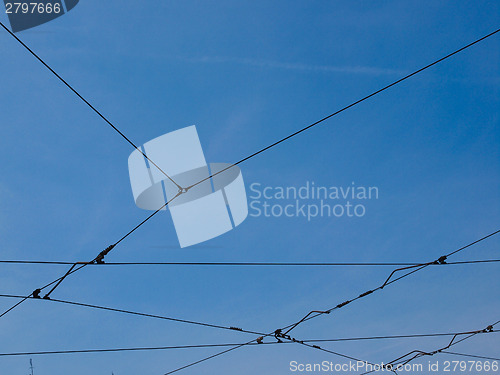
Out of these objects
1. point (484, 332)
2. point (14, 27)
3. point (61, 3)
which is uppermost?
point (61, 3)

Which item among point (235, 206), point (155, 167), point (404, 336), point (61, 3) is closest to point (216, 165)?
point (155, 167)

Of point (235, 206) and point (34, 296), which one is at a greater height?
point (235, 206)

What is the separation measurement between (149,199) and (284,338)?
4584 millimetres

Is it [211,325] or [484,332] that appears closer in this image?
[211,325]

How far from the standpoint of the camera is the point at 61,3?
11.5 m

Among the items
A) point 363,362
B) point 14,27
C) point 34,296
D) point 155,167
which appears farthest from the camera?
point 363,362

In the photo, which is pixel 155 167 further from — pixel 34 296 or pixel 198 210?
pixel 34 296

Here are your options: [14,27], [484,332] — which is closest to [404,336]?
[484,332]

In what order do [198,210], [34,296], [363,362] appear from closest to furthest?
[34,296] < [198,210] < [363,362]
